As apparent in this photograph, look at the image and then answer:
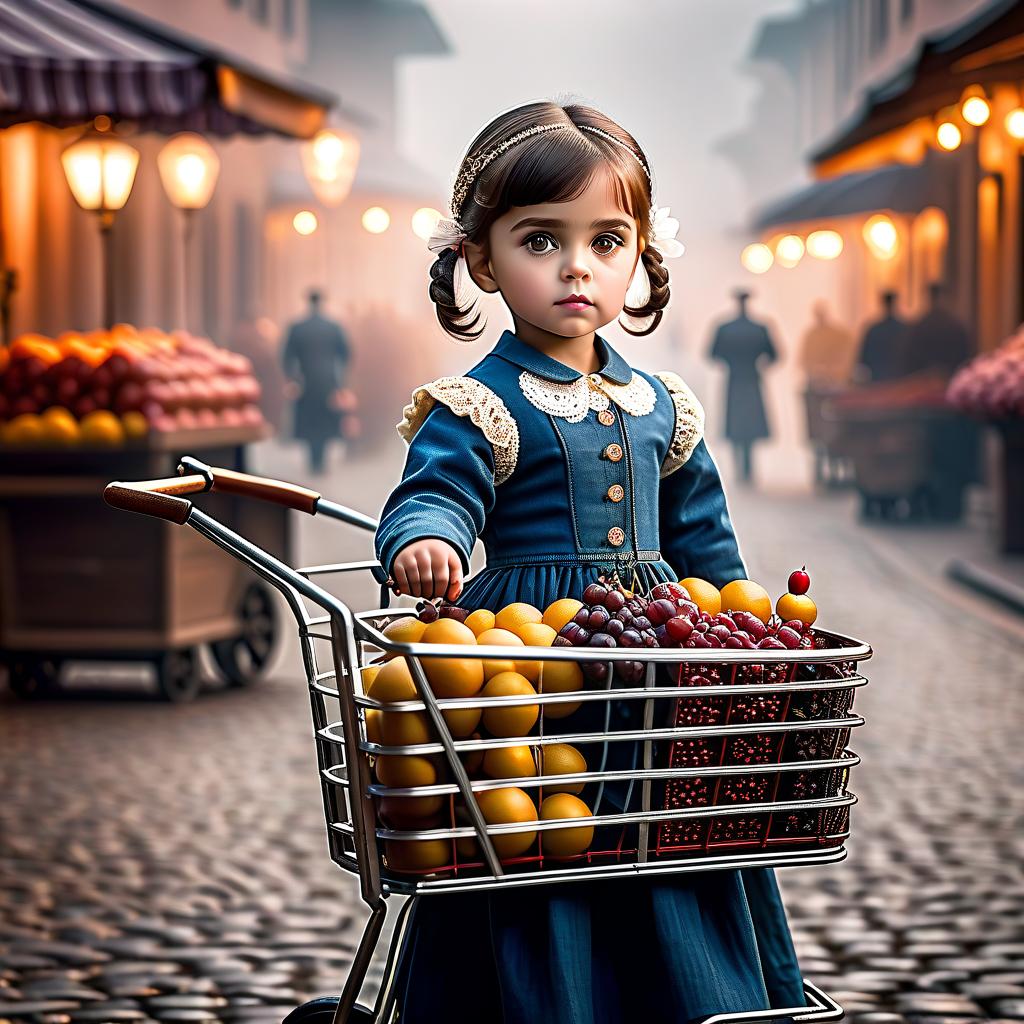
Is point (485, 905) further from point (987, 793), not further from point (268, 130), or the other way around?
point (268, 130)

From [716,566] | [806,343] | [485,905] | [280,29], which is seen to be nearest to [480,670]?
[485,905]

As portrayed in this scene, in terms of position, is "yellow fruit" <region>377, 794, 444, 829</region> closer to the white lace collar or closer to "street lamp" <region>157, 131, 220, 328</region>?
the white lace collar

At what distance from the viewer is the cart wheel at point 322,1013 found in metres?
3.23

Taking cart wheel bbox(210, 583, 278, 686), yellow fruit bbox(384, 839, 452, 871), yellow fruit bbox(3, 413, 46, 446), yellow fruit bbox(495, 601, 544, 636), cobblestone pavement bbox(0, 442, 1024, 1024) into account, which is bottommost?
cobblestone pavement bbox(0, 442, 1024, 1024)

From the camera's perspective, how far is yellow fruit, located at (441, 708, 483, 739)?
2.53 m

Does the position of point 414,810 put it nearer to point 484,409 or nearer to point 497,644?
point 497,644

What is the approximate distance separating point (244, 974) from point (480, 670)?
226cm

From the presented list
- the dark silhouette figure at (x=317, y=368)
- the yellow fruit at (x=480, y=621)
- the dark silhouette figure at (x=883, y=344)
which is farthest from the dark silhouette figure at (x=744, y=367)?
the yellow fruit at (x=480, y=621)

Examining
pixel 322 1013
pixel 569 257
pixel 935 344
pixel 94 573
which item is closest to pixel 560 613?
pixel 569 257

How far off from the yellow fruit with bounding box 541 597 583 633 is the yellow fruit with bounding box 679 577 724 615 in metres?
0.22

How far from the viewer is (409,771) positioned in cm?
250

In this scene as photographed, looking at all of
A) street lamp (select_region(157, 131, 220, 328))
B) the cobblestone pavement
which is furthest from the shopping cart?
street lamp (select_region(157, 131, 220, 328))

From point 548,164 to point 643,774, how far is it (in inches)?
37.7

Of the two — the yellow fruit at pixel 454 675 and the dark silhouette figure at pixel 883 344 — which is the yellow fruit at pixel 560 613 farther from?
the dark silhouette figure at pixel 883 344
